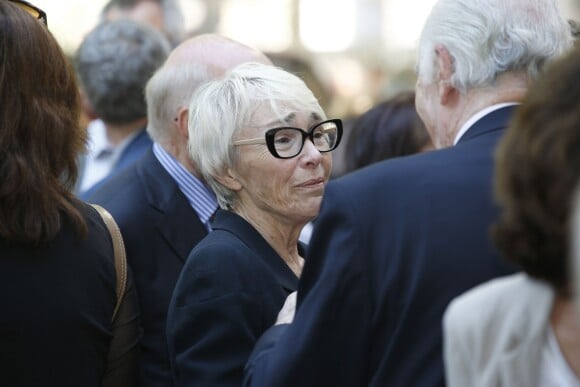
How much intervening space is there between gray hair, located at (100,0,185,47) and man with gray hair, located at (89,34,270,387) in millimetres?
3108

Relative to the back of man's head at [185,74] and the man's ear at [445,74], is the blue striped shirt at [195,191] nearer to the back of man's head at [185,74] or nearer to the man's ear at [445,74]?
the back of man's head at [185,74]

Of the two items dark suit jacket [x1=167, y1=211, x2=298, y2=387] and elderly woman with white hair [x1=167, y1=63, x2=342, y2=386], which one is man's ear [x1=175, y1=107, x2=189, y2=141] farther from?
dark suit jacket [x1=167, y1=211, x2=298, y2=387]

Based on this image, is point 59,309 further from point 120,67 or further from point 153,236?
point 120,67

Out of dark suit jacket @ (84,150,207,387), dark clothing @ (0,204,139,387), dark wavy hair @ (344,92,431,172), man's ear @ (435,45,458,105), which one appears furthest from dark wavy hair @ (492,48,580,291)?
dark wavy hair @ (344,92,431,172)

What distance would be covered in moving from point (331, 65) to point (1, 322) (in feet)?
62.0

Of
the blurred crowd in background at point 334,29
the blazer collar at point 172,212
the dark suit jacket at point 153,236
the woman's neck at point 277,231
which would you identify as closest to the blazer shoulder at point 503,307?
the woman's neck at point 277,231

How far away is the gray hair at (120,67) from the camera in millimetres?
5859

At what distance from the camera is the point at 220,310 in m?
3.10

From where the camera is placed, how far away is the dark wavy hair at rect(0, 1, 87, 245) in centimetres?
285

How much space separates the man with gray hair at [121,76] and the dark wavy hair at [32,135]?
264 cm

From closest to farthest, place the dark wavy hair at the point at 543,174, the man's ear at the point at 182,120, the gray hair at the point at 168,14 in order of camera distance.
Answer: the dark wavy hair at the point at 543,174
the man's ear at the point at 182,120
the gray hair at the point at 168,14

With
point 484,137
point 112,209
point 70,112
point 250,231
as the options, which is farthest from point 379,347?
point 112,209

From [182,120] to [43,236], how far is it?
1.68 metres

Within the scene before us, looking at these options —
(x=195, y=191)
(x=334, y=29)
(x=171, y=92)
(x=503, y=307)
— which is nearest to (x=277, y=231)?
(x=195, y=191)
